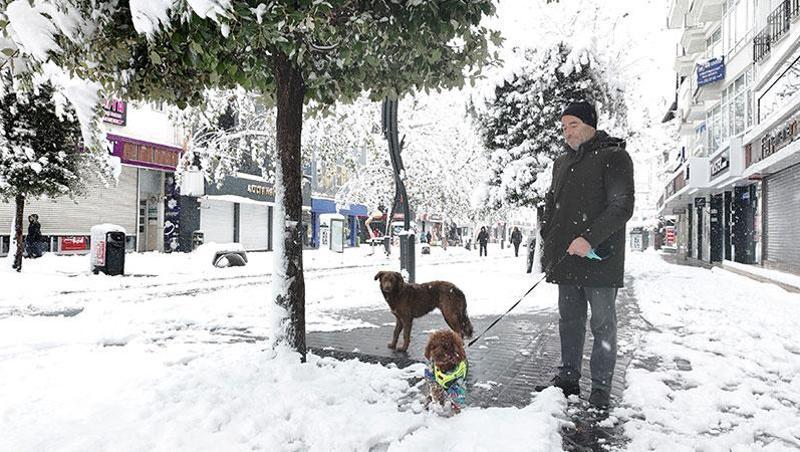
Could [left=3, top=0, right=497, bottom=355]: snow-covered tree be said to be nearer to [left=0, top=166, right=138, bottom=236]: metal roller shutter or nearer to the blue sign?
[left=0, top=166, right=138, bottom=236]: metal roller shutter

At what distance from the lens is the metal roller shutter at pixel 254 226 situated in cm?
3158

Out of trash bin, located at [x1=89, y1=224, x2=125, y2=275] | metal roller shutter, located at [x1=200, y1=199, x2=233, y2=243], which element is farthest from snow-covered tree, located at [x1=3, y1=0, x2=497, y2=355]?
metal roller shutter, located at [x1=200, y1=199, x2=233, y2=243]

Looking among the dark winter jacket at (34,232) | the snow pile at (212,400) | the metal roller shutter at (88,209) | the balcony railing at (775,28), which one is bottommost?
the snow pile at (212,400)

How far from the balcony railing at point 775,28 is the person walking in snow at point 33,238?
23.5 m

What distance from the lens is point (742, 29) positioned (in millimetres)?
20141

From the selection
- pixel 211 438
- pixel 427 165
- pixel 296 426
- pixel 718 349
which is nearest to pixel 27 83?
pixel 211 438

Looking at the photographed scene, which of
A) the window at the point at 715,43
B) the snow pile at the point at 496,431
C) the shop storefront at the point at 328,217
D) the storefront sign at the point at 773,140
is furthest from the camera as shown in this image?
the shop storefront at the point at 328,217

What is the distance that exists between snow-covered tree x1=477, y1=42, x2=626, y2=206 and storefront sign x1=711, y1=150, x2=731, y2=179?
7278 millimetres

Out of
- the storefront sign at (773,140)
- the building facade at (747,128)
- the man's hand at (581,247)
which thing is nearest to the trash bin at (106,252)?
the man's hand at (581,247)

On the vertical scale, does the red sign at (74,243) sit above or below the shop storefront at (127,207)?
below

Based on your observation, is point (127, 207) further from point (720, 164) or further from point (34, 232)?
point (720, 164)

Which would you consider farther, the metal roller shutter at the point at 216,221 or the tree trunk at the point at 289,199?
the metal roller shutter at the point at 216,221

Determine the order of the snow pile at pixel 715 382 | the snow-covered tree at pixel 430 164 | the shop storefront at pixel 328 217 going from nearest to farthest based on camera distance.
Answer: the snow pile at pixel 715 382, the snow-covered tree at pixel 430 164, the shop storefront at pixel 328 217

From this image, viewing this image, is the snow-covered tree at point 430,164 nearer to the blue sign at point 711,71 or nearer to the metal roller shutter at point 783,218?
the blue sign at point 711,71
